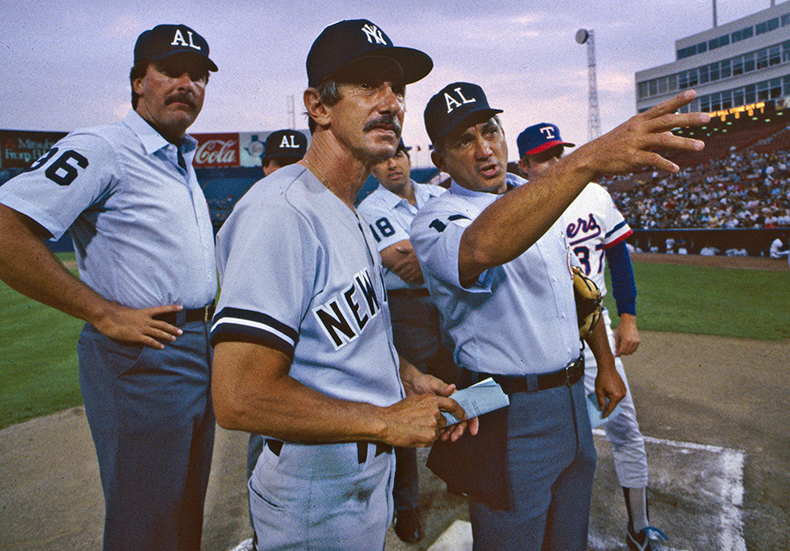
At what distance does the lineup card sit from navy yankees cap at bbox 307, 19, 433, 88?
3.53 feet

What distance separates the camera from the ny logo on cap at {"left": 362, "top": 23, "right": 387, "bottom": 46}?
1379 millimetres

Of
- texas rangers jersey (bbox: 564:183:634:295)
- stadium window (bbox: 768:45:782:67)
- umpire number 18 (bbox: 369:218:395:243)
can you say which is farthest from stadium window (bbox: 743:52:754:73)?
umpire number 18 (bbox: 369:218:395:243)

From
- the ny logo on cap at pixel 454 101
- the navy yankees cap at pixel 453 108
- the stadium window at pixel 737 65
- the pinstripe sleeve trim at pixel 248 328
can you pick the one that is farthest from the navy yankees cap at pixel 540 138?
the stadium window at pixel 737 65

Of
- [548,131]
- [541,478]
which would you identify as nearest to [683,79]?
[548,131]

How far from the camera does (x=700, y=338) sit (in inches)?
266

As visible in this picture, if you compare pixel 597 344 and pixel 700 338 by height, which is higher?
pixel 597 344

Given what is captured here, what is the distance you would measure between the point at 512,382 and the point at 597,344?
770mm

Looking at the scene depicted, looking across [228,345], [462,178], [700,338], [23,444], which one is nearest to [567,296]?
[462,178]

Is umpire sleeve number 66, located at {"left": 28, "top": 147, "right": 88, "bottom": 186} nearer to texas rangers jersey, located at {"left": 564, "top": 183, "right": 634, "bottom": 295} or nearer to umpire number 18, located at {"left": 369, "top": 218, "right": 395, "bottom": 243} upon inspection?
umpire number 18, located at {"left": 369, "top": 218, "right": 395, "bottom": 243}

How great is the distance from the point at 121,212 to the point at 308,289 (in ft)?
4.13

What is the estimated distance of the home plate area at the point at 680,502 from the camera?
270cm

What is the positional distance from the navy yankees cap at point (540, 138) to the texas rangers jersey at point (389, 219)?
3.30 ft

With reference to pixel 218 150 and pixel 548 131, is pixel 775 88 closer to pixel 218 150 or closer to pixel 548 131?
pixel 218 150

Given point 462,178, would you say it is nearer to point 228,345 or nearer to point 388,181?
point 228,345
